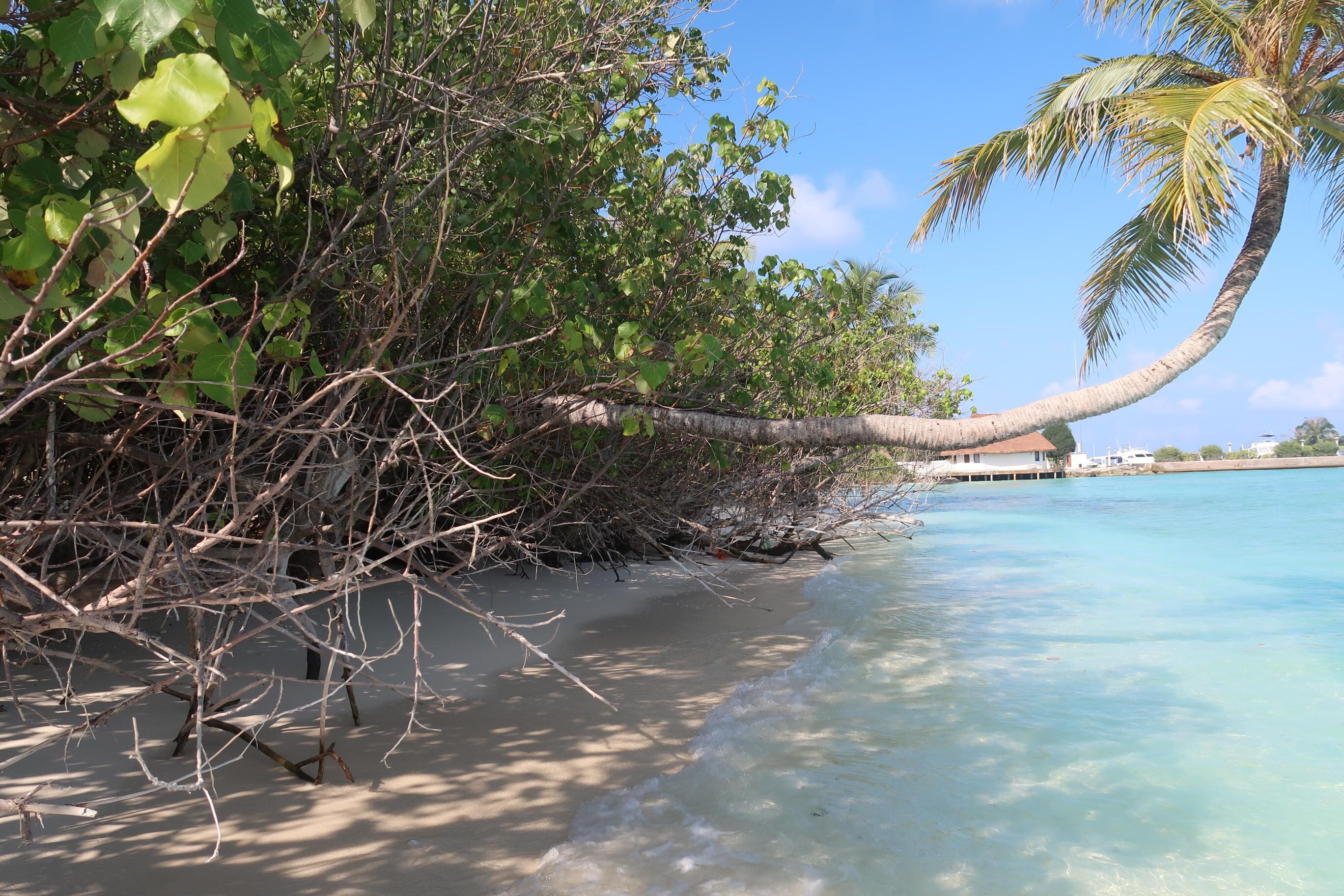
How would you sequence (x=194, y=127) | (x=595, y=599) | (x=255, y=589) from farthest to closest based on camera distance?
(x=595, y=599), (x=255, y=589), (x=194, y=127)

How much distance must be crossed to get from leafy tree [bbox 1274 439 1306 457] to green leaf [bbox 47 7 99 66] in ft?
302

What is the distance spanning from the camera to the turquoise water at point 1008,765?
11.8ft

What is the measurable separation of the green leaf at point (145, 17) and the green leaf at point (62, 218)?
555 mm

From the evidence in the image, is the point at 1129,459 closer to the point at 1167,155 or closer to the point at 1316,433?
the point at 1316,433

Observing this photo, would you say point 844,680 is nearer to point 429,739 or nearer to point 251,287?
point 429,739

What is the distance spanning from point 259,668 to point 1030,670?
20.7 ft

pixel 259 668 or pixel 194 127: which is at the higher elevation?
pixel 194 127

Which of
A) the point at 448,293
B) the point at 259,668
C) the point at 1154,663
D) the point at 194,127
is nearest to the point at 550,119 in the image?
the point at 448,293

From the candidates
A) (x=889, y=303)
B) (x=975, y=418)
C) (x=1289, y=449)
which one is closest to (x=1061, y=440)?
(x=1289, y=449)

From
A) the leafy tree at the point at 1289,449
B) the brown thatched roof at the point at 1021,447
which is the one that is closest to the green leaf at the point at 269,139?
the brown thatched roof at the point at 1021,447

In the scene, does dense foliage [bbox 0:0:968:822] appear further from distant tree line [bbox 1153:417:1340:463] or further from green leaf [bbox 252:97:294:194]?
distant tree line [bbox 1153:417:1340:463]

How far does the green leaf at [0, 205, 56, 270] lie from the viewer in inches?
67.7

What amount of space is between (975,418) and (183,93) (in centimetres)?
318

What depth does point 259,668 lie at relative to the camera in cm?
555
